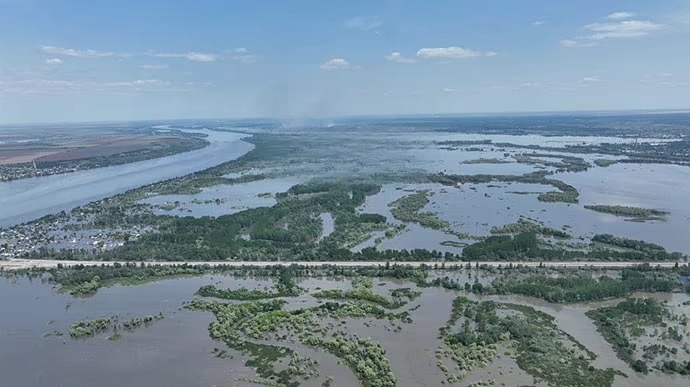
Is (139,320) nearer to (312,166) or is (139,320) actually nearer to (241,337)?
(241,337)

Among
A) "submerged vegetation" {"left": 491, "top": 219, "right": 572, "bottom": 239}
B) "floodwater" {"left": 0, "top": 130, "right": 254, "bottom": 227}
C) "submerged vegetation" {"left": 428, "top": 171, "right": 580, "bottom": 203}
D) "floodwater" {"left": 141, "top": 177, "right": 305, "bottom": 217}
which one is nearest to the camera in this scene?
"submerged vegetation" {"left": 491, "top": 219, "right": 572, "bottom": 239}

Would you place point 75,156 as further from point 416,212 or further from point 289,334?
point 289,334

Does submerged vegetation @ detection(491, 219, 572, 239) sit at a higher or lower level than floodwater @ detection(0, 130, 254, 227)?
lower

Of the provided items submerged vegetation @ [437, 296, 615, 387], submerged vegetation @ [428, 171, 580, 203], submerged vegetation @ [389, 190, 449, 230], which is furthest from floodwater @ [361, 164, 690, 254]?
submerged vegetation @ [437, 296, 615, 387]

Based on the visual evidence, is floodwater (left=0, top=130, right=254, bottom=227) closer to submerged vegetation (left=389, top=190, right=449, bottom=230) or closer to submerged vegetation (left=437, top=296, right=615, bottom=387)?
submerged vegetation (left=389, top=190, right=449, bottom=230)

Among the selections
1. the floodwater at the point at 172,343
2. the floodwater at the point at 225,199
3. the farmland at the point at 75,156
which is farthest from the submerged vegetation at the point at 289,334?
the farmland at the point at 75,156

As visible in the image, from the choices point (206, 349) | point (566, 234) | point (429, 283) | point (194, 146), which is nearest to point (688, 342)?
point (429, 283)
